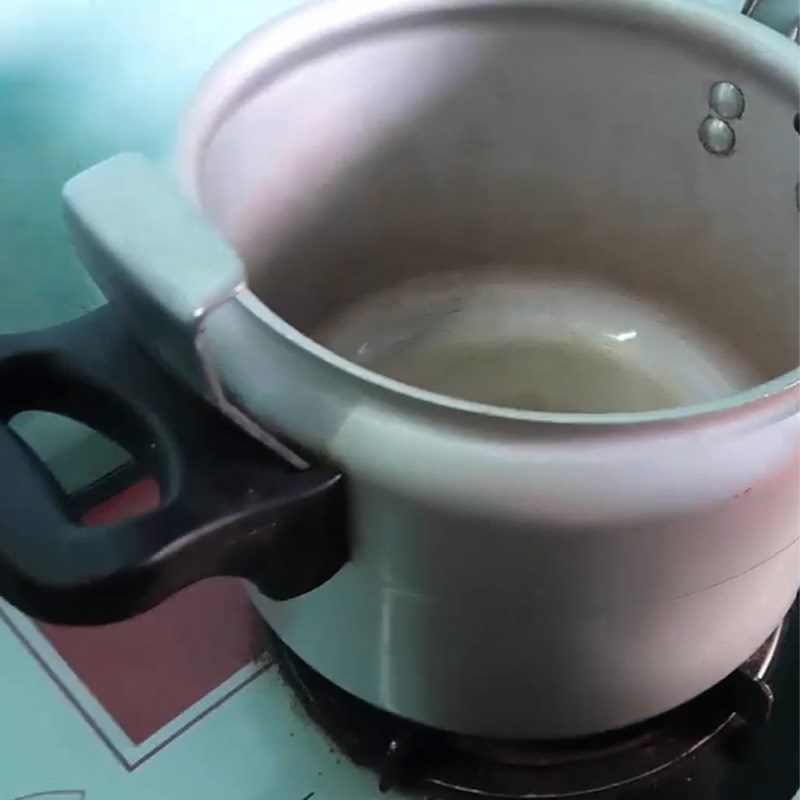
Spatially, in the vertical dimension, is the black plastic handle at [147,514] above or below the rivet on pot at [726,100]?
below

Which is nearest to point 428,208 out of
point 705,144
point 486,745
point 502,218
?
point 502,218

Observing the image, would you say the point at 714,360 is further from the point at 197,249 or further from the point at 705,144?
the point at 197,249

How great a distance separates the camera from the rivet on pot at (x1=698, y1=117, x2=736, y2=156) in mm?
521

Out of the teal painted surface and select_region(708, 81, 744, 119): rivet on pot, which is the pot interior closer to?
select_region(708, 81, 744, 119): rivet on pot

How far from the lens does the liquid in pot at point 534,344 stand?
0.62 metres

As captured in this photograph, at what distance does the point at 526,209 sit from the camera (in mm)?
617

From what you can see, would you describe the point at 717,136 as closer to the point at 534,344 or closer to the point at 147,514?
the point at 534,344

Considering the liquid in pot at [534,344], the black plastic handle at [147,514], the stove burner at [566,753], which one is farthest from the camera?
the liquid in pot at [534,344]

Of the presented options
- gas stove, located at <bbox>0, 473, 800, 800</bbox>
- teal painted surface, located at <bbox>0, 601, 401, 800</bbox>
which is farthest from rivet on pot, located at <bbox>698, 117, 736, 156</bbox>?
teal painted surface, located at <bbox>0, 601, 401, 800</bbox>

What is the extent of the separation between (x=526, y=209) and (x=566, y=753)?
30 cm

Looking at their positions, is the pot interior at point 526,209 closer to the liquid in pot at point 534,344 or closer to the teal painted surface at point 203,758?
the liquid in pot at point 534,344

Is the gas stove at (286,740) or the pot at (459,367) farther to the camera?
the gas stove at (286,740)

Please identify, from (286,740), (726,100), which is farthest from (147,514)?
(726,100)

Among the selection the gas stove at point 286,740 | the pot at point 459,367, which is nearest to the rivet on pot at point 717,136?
the pot at point 459,367
